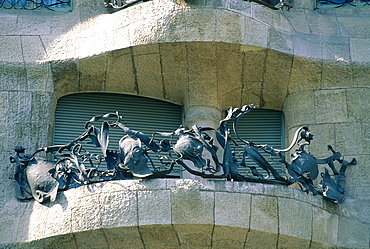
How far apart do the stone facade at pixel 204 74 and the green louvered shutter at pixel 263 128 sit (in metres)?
0.20

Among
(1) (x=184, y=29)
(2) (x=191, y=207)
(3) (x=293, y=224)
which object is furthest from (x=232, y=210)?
(1) (x=184, y=29)

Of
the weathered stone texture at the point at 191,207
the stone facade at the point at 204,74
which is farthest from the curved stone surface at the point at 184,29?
the weathered stone texture at the point at 191,207

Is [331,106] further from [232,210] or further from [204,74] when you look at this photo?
[232,210]

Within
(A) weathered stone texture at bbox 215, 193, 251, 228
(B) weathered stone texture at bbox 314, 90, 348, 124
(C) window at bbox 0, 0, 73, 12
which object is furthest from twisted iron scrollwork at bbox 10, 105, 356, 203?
(C) window at bbox 0, 0, 73, 12

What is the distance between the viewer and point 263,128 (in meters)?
16.8

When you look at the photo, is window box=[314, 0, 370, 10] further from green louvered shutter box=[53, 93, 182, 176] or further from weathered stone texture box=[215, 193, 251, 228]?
weathered stone texture box=[215, 193, 251, 228]

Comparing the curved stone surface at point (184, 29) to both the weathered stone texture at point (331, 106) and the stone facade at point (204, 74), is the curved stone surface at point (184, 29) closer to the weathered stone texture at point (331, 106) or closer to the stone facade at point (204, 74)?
the stone facade at point (204, 74)

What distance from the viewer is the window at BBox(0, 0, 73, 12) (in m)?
17.1

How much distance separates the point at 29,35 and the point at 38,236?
3458mm

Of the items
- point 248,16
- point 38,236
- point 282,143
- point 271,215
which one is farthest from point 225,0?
point 38,236

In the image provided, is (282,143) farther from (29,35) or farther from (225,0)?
(29,35)

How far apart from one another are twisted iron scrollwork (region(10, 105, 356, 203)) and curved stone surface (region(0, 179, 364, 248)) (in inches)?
6.6

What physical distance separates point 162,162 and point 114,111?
8.00 ft

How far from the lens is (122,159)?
14719 mm
